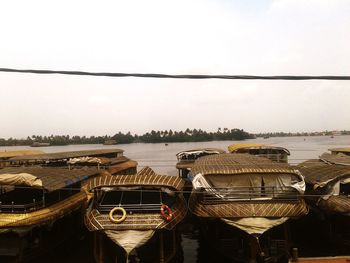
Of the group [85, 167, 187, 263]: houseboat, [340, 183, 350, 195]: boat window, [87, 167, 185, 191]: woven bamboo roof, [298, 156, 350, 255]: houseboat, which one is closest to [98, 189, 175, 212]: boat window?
[85, 167, 187, 263]: houseboat

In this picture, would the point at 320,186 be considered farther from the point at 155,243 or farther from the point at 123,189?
the point at 123,189

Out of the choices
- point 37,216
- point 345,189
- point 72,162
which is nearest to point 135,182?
point 37,216

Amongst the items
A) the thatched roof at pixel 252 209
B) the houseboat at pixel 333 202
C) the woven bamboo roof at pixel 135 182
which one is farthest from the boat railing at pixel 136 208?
the houseboat at pixel 333 202

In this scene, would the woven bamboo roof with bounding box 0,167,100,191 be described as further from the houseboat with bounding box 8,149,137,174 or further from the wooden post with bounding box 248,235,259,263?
the wooden post with bounding box 248,235,259,263

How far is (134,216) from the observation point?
1145 centimetres

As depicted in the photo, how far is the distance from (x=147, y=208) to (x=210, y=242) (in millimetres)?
4785

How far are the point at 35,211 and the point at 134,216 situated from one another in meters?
4.14

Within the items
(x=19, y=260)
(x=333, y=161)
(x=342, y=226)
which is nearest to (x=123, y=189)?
(x=19, y=260)

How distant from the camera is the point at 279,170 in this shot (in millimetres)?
12695

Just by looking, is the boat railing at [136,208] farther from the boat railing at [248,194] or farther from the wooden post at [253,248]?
the wooden post at [253,248]

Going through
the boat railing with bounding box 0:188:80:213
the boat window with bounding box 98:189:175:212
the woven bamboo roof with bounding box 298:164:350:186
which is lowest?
the boat railing with bounding box 0:188:80:213

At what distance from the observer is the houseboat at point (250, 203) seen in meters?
11.7

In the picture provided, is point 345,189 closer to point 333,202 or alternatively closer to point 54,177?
point 333,202

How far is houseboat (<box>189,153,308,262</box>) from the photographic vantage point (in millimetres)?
11688
